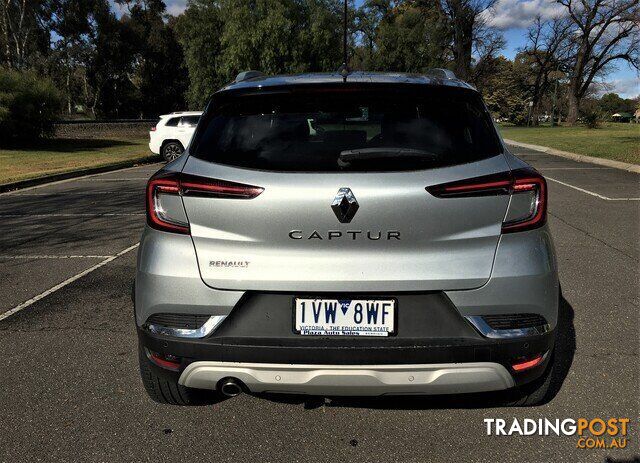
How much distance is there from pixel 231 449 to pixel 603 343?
2643 mm

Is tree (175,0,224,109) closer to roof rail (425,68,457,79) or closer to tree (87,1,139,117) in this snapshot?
tree (87,1,139,117)

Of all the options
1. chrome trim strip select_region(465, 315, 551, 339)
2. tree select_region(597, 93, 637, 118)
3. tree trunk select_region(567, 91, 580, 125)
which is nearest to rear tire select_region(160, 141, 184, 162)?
chrome trim strip select_region(465, 315, 551, 339)

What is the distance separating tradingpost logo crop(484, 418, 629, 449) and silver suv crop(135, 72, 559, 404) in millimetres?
452

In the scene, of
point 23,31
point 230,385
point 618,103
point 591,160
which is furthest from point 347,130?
point 618,103

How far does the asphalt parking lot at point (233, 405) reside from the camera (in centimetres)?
257

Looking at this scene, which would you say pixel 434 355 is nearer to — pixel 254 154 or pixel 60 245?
pixel 254 154

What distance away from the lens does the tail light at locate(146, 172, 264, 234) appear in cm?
233

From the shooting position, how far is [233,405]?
298cm

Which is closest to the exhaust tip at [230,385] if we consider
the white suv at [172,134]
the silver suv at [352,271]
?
the silver suv at [352,271]

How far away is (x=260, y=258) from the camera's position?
2.31 meters

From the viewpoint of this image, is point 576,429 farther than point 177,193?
Yes

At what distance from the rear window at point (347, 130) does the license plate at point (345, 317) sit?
57 centimetres

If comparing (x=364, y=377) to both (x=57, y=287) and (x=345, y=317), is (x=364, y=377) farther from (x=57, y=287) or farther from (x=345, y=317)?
(x=57, y=287)

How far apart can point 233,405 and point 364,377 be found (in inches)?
39.3
